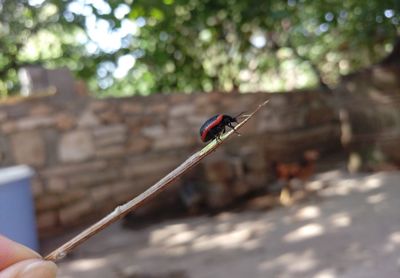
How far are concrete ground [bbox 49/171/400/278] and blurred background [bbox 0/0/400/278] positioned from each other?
0.02 meters

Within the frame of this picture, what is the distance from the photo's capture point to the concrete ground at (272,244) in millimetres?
2348

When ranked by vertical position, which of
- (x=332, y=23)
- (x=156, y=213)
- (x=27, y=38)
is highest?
(x=27, y=38)

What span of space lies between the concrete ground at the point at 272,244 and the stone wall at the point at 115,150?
0.43 metres

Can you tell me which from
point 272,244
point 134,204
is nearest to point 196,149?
point 272,244

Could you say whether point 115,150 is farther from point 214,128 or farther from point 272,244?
point 214,128

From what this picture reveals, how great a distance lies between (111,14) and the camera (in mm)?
3793

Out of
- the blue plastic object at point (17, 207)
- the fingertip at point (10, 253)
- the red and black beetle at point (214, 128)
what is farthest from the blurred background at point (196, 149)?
the fingertip at point (10, 253)

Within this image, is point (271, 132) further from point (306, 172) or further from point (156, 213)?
point (156, 213)

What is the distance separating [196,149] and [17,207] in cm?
205

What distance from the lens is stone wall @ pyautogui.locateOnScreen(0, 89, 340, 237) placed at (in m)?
3.54

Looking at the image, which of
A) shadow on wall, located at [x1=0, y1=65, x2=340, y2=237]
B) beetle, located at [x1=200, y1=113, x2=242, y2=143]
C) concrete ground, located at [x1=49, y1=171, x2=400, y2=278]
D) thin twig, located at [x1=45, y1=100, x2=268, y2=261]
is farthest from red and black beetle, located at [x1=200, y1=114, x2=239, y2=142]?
shadow on wall, located at [x1=0, y1=65, x2=340, y2=237]

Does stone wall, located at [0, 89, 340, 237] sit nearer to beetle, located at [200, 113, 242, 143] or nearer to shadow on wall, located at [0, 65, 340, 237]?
shadow on wall, located at [0, 65, 340, 237]

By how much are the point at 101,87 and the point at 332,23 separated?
3.33 metres

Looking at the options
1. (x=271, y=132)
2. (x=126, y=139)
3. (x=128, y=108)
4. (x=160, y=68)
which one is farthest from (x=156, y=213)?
(x=160, y=68)
